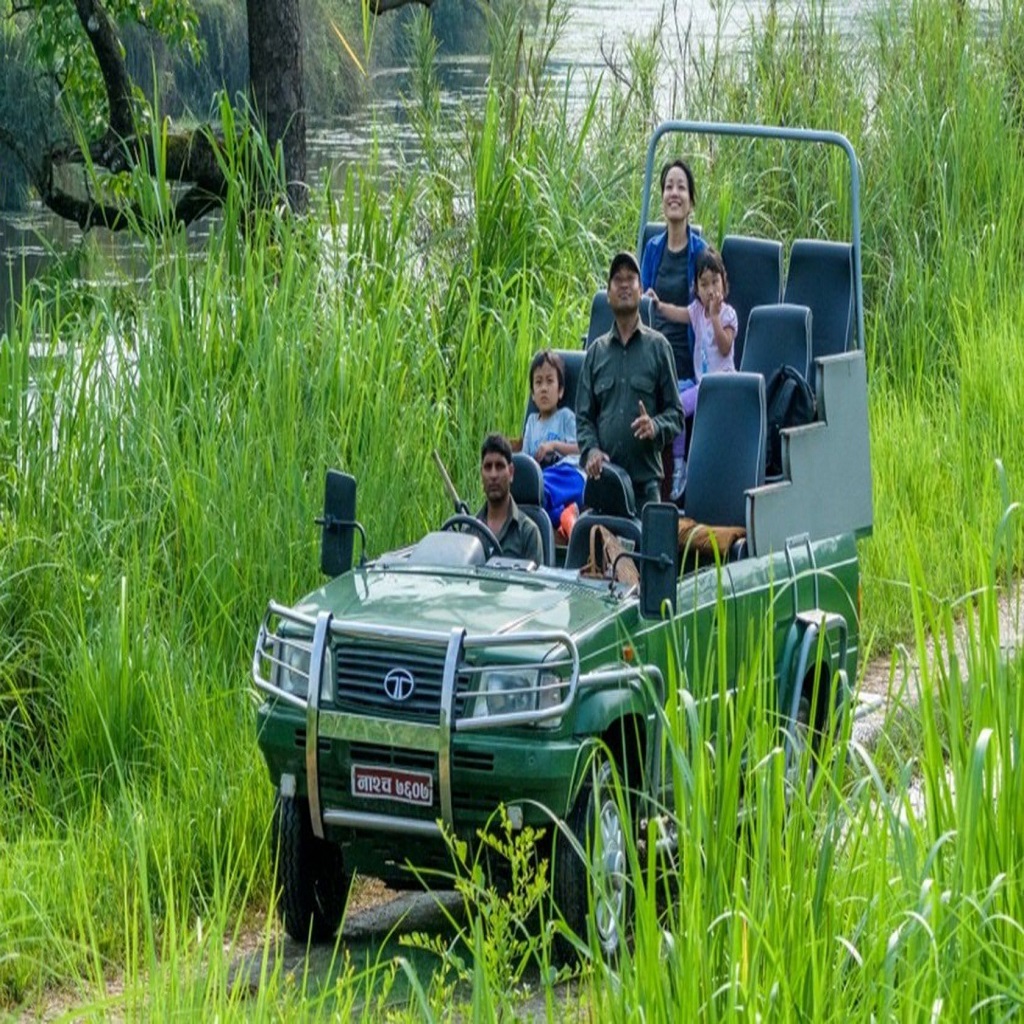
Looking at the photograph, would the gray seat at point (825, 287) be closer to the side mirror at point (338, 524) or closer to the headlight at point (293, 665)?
the side mirror at point (338, 524)

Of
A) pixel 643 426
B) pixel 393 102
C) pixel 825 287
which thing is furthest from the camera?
pixel 393 102

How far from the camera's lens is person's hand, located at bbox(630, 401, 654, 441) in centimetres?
768

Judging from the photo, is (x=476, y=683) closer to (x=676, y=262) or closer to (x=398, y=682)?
(x=398, y=682)

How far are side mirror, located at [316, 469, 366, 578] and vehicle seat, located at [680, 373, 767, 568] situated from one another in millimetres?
1147

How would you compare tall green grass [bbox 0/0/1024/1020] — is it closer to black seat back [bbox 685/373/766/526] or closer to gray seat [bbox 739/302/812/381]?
black seat back [bbox 685/373/766/526]

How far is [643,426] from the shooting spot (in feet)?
25.2

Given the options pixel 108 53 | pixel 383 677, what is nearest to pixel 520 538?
pixel 383 677

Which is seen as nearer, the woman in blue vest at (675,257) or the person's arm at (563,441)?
the person's arm at (563,441)

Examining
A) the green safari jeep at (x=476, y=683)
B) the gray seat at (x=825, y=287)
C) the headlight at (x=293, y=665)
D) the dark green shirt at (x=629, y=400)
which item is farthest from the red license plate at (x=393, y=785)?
the gray seat at (x=825, y=287)

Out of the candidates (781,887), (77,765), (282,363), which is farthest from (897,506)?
(781,887)

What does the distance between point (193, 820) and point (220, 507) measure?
1847 millimetres

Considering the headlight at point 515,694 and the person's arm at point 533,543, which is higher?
the person's arm at point 533,543

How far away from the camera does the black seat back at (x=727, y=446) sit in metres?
7.69

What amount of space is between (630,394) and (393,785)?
6.74 ft
